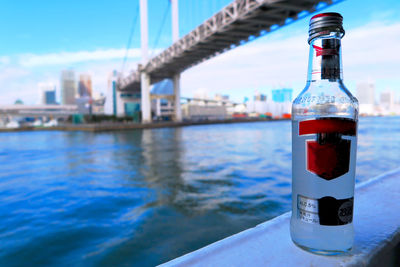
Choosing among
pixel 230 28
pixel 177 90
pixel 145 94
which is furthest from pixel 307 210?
pixel 177 90

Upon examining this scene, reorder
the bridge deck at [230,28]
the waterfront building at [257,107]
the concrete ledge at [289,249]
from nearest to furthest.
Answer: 1. the concrete ledge at [289,249]
2. the bridge deck at [230,28]
3. the waterfront building at [257,107]

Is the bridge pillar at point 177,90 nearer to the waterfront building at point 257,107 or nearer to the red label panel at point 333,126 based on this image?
the red label panel at point 333,126

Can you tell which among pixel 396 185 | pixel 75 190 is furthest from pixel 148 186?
pixel 396 185

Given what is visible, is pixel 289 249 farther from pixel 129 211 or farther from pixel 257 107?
pixel 257 107

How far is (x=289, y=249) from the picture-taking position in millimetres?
568

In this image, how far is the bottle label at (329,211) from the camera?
580mm

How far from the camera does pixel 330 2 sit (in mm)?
13680

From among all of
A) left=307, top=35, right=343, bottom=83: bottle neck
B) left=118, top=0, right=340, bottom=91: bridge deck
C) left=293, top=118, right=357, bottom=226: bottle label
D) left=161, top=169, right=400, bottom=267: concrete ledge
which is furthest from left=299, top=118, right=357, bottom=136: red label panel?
left=118, top=0, right=340, bottom=91: bridge deck

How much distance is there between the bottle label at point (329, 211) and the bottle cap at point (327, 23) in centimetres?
37

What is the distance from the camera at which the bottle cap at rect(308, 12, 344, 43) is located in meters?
0.59

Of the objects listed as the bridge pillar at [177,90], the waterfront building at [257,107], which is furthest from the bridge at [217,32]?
the waterfront building at [257,107]

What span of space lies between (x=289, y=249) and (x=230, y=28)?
709 inches

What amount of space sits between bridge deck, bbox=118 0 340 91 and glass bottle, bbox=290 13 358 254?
1483cm

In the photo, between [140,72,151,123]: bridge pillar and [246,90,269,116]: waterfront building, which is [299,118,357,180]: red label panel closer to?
[140,72,151,123]: bridge pillar
